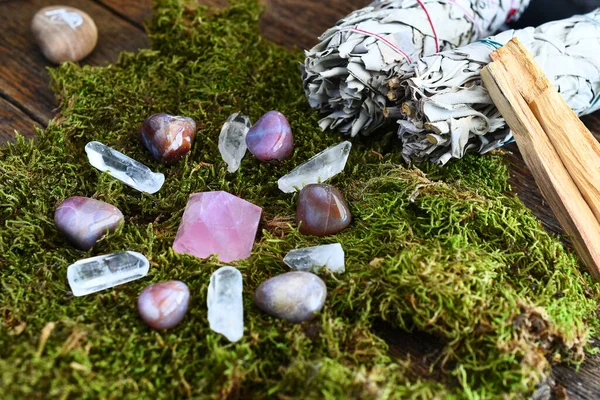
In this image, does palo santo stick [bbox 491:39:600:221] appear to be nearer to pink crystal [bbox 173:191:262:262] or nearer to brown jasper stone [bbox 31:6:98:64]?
Result: pink crystal [bbox 173:191:262:262]

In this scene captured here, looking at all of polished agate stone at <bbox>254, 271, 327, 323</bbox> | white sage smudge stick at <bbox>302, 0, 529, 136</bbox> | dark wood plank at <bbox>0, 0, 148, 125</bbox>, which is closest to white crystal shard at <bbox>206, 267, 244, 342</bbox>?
polished agate stone at <bbox>254, 271, 327, 323</bbox>

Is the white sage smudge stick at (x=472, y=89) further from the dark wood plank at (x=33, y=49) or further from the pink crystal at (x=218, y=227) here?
the dark wood plank at (x=33, y=49)

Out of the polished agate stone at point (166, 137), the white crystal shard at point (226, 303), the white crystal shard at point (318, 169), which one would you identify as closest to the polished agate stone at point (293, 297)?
the white crystal shard at point (226, 303)

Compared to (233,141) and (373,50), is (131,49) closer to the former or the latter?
(233,141)

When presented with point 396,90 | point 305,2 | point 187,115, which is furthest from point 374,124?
point 305,2

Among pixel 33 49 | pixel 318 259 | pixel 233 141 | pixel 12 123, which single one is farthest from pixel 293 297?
pixel 33 49

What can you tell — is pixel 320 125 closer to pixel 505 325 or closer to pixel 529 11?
pixel 505 325

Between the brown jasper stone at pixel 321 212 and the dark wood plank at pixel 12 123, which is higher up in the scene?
the brown jasper stone at pixel 321 212
